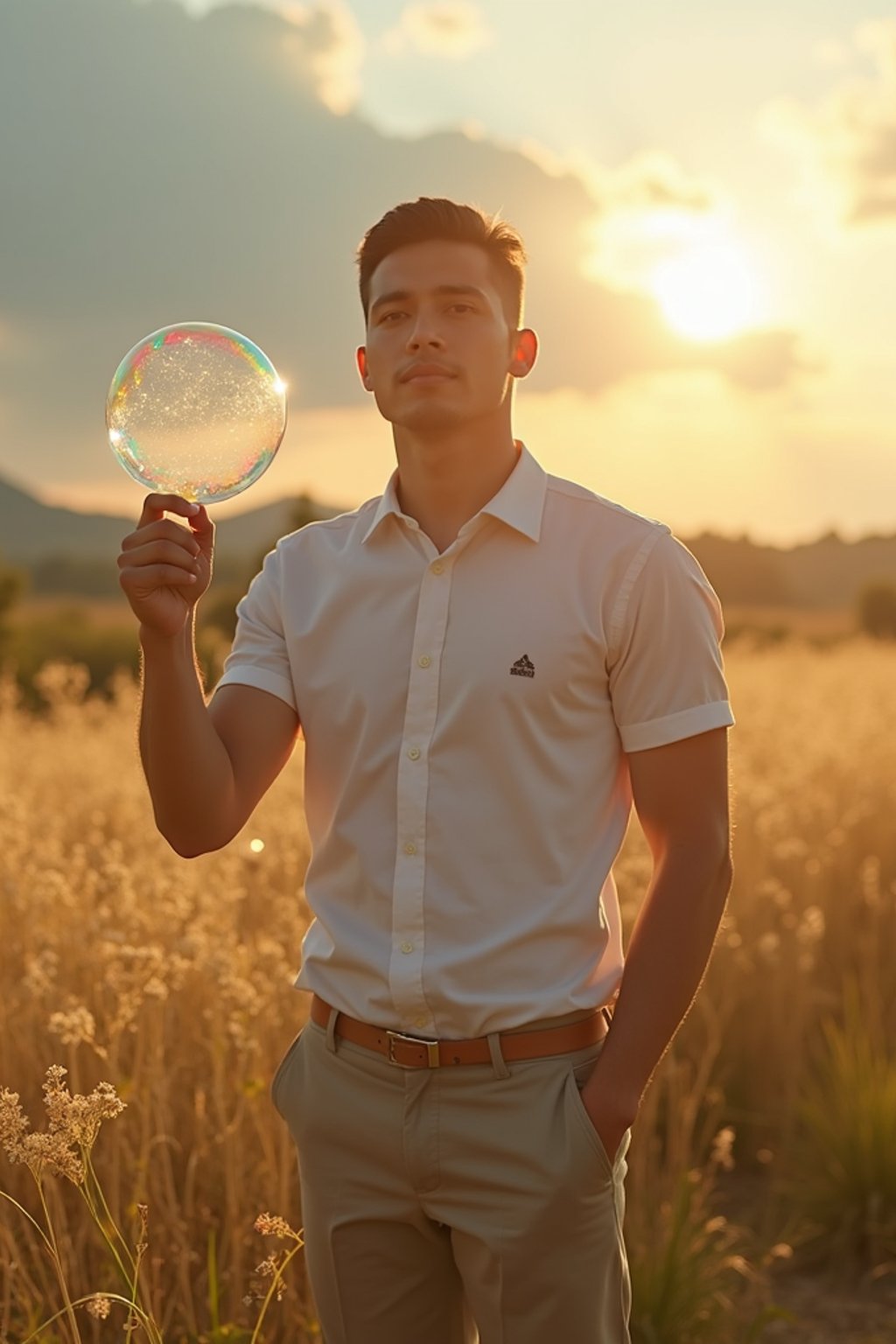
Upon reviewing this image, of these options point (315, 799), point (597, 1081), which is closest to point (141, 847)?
point (315, 799)

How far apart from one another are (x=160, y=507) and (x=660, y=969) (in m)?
1.11

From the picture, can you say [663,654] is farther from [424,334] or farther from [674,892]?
[424,334]

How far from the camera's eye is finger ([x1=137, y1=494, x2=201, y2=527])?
2.37m

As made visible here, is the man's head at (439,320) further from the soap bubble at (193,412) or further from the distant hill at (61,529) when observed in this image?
the distant hill at (61,529)

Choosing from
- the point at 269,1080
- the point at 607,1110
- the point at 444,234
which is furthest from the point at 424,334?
the point at 269,1080

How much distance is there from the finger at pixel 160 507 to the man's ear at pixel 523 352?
69 centimetres

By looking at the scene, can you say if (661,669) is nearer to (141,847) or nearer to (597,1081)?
(597,1081)

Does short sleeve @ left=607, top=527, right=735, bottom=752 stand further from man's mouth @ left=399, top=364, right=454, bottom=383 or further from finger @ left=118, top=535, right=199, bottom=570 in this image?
finger @ left=118, top=535, right=199, bottom=570

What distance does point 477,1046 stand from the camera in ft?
7.78

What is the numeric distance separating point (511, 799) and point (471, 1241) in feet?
2.41

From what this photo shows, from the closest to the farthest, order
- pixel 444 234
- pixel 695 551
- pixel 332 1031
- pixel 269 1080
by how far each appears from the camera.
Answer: pixel 332 1031
pixel 444 234
pixel 269 1080
pixel 695 551

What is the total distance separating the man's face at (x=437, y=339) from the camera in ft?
8.18

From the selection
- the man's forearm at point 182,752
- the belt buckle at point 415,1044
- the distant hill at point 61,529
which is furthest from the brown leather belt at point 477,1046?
the distant hill at point 61,529

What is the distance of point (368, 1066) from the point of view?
244 cm
